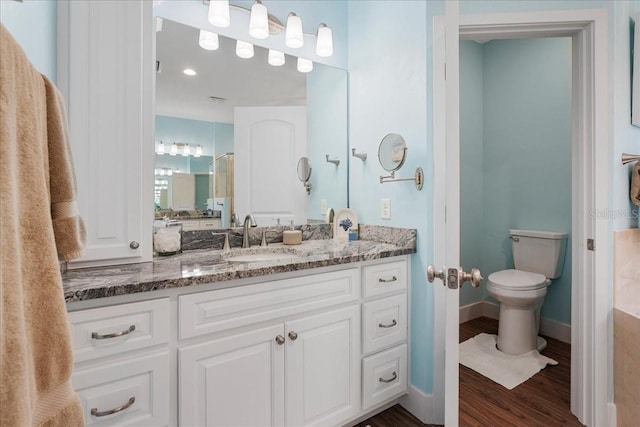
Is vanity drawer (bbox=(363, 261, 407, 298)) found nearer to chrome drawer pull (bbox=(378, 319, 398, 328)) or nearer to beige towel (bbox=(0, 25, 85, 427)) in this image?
chrome drawer pull (bbox=(378, 319, 398, 328))

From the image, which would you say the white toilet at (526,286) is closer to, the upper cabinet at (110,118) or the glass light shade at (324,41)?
the glass light shade at (324,41)

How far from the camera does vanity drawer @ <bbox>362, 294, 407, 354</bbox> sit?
5.14ft

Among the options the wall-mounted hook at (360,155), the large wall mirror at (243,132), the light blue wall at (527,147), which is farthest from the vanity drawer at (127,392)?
the light blue wall at (527,147)

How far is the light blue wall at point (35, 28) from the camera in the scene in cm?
83

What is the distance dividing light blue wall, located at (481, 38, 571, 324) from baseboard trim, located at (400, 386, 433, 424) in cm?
171

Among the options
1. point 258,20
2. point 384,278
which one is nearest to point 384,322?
point 384,278

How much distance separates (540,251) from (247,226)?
2376 mm

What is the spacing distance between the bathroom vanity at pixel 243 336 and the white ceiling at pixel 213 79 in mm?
817

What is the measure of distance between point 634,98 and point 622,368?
4.41ft

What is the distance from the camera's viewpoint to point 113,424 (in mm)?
968

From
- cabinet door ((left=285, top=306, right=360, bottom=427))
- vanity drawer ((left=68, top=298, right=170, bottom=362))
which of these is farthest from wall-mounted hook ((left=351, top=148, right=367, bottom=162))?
vanity drawer ((left=68, top=298, right=170, bottom=362))

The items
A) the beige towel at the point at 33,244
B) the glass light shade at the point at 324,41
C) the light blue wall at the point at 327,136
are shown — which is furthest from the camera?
the light blue wall at the point at 327,136

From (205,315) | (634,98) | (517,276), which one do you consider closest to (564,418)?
(517,276)

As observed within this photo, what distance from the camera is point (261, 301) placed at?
124cm
